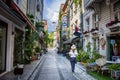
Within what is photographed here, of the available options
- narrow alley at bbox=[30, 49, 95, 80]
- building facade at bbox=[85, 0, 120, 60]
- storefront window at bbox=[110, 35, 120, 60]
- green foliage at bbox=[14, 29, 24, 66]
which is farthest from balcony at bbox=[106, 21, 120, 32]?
green foliage at bbox=[14, 29, 24, 66]

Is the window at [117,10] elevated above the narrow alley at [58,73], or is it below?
above

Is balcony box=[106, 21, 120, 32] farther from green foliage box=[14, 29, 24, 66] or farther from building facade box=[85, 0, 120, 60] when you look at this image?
green foliage box=[14, 29, 24, 66]

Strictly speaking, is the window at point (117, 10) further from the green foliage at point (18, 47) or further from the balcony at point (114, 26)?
the green foliage at point (18, 47)

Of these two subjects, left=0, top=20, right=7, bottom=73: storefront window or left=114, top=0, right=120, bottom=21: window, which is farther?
left=114, top=0, right=120, bottom=21: window

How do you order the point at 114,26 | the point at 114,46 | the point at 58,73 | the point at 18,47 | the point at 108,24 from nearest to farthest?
the point at 114,26 < the point at 58,73 < the point at 108,24 < the point at 114,46 < the point at 18,47

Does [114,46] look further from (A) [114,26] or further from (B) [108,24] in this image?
(A) [114,26]

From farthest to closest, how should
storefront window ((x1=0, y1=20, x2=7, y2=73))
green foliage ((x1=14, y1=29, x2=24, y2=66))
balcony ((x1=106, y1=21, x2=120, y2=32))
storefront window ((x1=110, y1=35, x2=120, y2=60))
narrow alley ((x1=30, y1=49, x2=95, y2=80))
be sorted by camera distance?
green foliage ((x1=14, y1=29, x2=24, y2=66)) < storefront window ((x1=110, y1=35, x2=120, y2=60)) < balcony ((x1=106, y1=21, x2=120, y2=32)) < storefront window ((x1=0, y1=20, x2=7, y2=73)) < narrow alley ((x1=30, y1=49, x2=95, y2=80))

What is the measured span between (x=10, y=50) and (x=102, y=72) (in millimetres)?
6150

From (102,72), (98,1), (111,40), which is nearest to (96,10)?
(98,1)

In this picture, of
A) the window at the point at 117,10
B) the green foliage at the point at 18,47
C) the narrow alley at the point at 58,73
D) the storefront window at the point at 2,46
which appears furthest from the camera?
the green foliage at the point at 18,47

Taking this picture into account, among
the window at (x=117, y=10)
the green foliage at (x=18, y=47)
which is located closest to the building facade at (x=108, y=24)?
the window at (x=117, y=10)

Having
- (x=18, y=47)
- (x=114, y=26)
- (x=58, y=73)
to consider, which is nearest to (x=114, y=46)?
(x=114, y=26)

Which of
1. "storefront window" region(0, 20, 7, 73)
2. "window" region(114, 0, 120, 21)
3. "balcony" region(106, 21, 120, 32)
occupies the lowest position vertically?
"storefront window" region(0, 20, 7, 73)

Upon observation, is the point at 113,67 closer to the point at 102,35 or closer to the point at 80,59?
the point at 102,35
